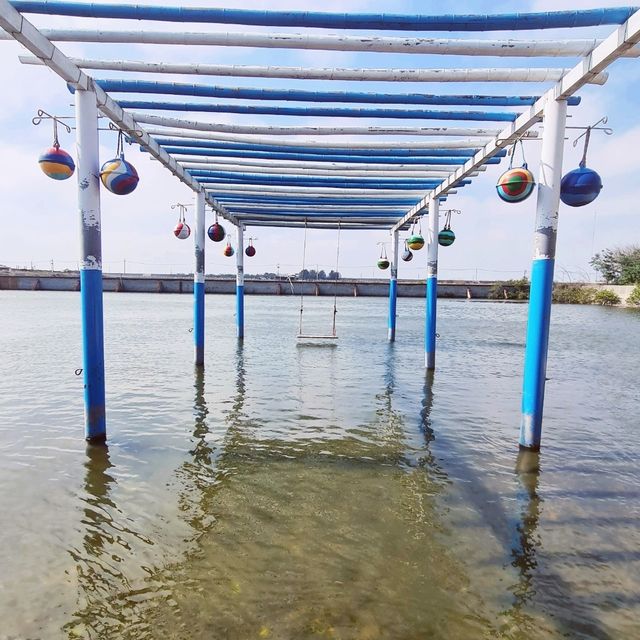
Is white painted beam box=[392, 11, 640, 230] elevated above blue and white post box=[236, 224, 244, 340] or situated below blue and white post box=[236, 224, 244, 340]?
above

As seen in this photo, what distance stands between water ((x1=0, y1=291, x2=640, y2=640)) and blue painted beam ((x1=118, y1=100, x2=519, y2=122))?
4586 mm

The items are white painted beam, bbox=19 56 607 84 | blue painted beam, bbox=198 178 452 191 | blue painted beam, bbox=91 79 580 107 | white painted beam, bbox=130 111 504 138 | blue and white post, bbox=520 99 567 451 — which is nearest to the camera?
white painted beam, bbox=19 56 607 84

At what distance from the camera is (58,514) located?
4477 millimetres

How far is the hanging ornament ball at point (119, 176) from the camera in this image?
596 centimetres

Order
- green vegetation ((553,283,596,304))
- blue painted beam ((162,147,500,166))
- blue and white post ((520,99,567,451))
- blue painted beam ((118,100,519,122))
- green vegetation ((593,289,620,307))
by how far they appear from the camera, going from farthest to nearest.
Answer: green vegetation ((553,283,596,304)) → green vegetation ((593,289,620,307)) → blue painted beam ((162,147,500,166)) → blue painted beam ((118,100,519,122)) → blue and white post ((520,99,567,451))

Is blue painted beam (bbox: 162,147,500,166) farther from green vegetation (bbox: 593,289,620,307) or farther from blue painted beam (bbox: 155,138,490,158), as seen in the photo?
green vegetation (bbox: 593,289,620,307)

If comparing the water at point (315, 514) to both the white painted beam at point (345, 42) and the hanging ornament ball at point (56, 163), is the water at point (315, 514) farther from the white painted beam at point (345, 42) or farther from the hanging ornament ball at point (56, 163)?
the white painted beam at point (345, 42)

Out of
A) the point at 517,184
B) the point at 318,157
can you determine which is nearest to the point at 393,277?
the point at 318,157

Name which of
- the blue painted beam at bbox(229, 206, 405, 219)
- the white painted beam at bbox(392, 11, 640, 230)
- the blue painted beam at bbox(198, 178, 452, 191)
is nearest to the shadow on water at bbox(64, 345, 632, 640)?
the white painted beam at bbox(392, 11, 640, 230)

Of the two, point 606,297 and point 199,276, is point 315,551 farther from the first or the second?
point 606,297

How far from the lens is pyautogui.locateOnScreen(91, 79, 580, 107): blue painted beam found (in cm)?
604

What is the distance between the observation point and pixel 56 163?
5.82 m

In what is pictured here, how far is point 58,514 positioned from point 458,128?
7235mm

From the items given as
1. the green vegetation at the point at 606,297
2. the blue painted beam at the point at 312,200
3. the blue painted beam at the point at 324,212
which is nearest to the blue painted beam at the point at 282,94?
the blue painted beam at the point at 312,200
